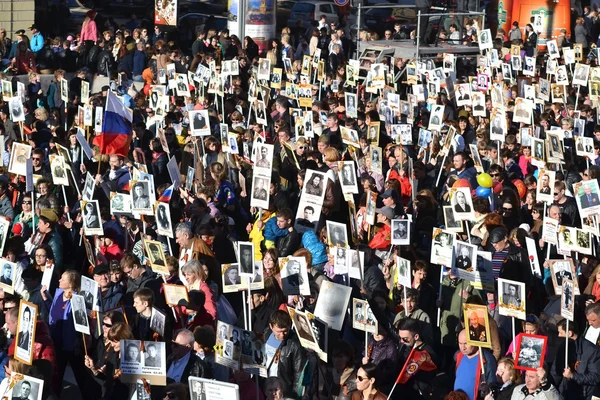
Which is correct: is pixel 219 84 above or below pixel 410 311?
above

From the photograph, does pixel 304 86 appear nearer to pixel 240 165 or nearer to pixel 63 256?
pixel 240 165

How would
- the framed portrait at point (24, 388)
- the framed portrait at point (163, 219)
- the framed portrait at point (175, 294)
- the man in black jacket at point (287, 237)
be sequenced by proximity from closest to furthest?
the framed portrait at point (24, 388) → the framed portrait at point (175, 294) → the man in black jacket at point (287, 237) → the framed portrait at point (163, 219)

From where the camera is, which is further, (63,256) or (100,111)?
(100,111)

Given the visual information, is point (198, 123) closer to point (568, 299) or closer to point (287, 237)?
point (287, 237)

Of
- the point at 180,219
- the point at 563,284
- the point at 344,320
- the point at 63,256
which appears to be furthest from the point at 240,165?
the point at 563,284

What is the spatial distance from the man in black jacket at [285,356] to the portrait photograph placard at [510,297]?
1.96 meters

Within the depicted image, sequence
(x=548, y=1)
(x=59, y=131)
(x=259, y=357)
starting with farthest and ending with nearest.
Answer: (x=548, y=1), (x=59, y=131), (x=259, y=357)

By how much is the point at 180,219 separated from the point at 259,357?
5.09 metres

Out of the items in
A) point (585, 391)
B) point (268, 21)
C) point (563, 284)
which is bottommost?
point (585, 391)

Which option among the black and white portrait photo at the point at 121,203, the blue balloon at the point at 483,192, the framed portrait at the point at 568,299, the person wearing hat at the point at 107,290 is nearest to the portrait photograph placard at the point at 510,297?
the framed portrait at the point at 568,299

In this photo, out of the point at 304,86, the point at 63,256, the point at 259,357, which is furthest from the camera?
the point at 304,86

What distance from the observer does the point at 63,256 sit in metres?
12.8

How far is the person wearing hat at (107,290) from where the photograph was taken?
428 inches

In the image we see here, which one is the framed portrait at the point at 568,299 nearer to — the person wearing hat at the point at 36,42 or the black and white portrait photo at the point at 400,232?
the black and white portrait photo at the point at 400,232
